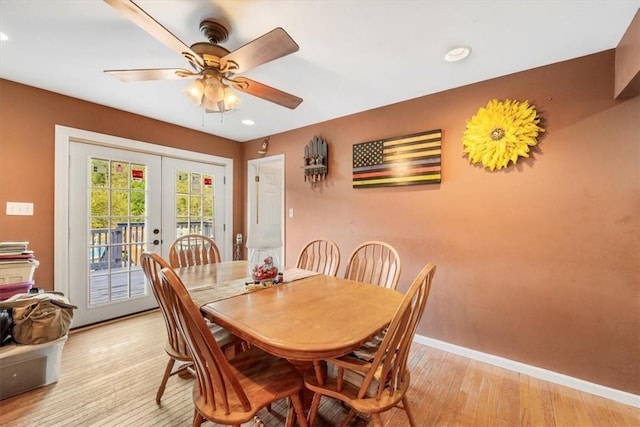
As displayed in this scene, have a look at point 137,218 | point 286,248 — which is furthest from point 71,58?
point 286,248

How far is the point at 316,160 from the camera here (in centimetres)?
332

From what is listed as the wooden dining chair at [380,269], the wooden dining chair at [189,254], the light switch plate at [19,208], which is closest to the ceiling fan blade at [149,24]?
the wooden dining chair at [189,254]

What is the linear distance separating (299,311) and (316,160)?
228 cm

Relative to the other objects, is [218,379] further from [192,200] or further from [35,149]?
[192,200]

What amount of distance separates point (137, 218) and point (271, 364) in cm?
273

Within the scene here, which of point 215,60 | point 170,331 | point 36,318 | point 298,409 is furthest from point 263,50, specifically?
point 36,318

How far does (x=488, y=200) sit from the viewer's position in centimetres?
228

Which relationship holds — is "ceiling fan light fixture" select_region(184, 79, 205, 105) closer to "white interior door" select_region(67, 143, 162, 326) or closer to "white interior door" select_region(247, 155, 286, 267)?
"white interior door" select_region(67, 143, 162, 326)

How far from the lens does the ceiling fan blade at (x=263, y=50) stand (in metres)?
1.27

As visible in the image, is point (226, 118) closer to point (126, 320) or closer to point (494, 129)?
point (126, 320)

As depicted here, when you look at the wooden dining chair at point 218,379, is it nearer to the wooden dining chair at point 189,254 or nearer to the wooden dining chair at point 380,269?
the wooden dining chair at point 380,269

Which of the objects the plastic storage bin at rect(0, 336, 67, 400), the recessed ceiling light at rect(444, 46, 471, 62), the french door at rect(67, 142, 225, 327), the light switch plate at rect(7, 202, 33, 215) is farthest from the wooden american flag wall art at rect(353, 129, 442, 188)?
the light switch plate at rect(7, 202, 33, 215)

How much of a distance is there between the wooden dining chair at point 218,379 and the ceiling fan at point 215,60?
1.15m

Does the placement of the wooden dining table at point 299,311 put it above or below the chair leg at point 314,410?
above
